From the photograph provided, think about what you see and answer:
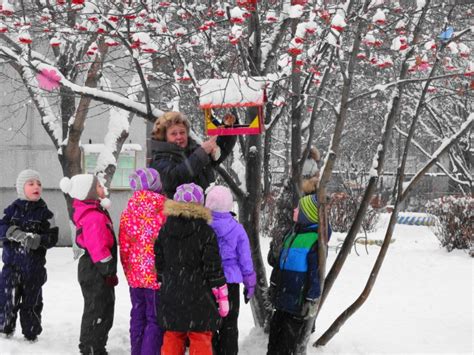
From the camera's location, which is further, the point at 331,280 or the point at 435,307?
the point at 435,307

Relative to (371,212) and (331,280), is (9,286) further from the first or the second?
(371,212)

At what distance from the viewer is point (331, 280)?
4.99 m

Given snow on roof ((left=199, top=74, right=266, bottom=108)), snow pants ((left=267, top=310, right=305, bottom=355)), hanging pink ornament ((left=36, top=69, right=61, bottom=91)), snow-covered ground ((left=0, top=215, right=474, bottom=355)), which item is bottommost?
snow-covered ground ((left=0, top=215, right=474, bottom=355))

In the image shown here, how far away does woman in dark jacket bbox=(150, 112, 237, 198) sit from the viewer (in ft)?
14.5

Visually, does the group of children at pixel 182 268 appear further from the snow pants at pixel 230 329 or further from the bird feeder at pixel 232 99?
the bird feeder at pixel 232 99

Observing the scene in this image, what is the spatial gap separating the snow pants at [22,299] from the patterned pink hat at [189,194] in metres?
1.84

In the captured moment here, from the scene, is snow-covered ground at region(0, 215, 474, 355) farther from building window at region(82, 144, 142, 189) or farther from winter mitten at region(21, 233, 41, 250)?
building window at region(82, 144, 142, 189)

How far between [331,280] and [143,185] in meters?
1.72

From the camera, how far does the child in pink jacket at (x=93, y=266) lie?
15.1 feet

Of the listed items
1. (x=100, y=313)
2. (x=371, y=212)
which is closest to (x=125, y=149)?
(x=371, y=212)

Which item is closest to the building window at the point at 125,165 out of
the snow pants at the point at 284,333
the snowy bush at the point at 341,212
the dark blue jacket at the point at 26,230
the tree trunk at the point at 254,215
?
the snowy bush at the point at 341,212

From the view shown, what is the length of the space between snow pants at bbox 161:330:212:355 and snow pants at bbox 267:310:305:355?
75cm

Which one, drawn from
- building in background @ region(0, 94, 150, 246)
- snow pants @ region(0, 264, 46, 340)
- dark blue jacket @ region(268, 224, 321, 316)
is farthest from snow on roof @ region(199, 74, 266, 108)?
building in background @ region(0, 94, 150, 246)

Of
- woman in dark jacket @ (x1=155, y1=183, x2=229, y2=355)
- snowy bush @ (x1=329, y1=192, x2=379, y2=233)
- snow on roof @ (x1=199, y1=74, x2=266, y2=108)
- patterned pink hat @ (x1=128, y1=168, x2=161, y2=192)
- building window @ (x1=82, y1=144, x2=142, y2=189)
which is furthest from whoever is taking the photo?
snowy bush @ (x1=329, y1=192, x2=379, y2=233)
